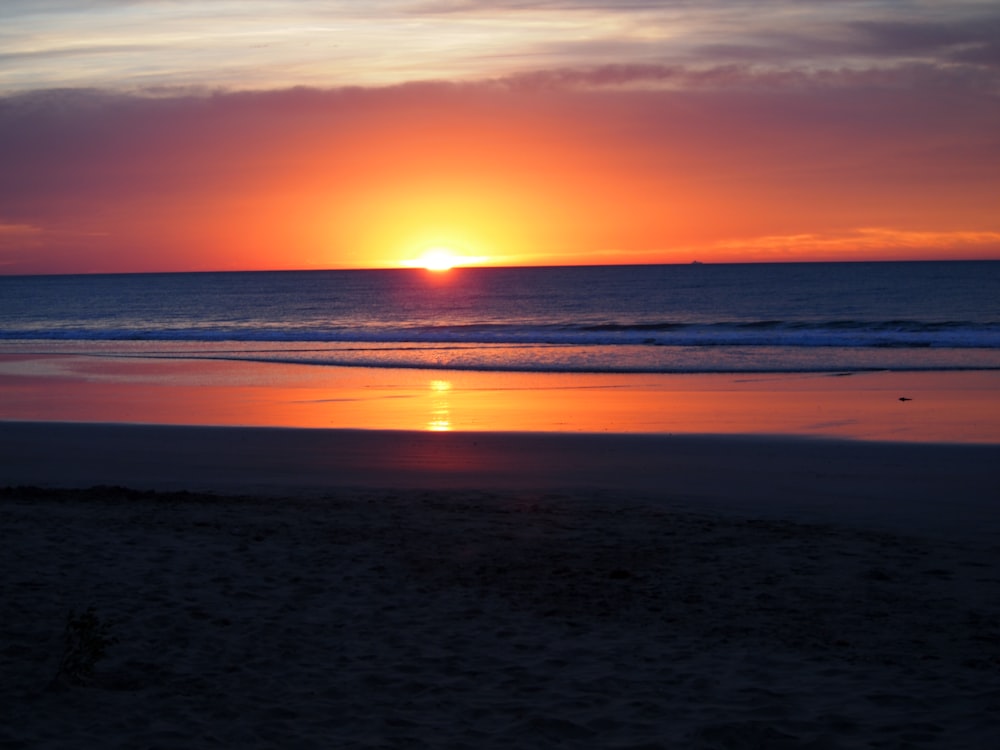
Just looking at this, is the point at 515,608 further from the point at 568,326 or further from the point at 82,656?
the point at 568,326

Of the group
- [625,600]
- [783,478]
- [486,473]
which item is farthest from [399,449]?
[625,600]

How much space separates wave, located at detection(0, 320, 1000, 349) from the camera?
3947cm

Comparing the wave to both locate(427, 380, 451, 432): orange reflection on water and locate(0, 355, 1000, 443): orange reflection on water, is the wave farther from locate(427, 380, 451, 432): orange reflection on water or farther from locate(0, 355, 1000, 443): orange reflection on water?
locate(427, 380, 451, 432): orange reflection on water

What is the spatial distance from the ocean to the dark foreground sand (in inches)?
717

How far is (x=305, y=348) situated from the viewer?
42.4 meters

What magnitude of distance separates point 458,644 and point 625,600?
1.54 metres

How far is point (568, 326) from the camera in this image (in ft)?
185

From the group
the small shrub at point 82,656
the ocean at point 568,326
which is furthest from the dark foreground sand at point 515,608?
the ocean at point 568,326

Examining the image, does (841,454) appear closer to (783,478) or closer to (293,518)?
(783,478)

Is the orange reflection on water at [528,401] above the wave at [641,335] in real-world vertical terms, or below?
below

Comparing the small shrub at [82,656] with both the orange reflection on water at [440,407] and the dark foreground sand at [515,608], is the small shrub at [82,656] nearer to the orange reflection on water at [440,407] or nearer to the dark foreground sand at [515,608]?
the dark foreground sand at [515,608]

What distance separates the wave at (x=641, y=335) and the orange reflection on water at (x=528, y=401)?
42.5ft

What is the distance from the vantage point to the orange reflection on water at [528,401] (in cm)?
1770

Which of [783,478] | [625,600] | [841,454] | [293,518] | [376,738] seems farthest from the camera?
[841,454]
